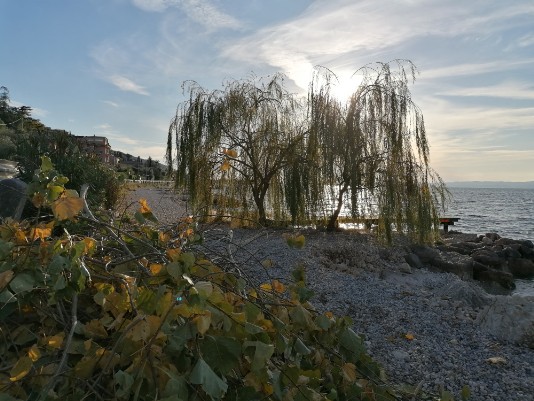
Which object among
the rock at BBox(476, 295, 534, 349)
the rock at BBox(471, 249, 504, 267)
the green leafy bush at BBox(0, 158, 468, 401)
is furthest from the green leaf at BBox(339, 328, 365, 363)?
the rock at BBox(471, 249, 504, 267)

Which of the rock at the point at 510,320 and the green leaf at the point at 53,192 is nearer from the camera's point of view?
the green leaf at the point at 53,192

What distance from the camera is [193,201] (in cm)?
1231

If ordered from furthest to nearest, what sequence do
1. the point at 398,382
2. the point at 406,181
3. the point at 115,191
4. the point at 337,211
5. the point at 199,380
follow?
the point at 115,191 < the point at 337,211 < the point at 406,181 < the point at 398,382 < the point at 199,380

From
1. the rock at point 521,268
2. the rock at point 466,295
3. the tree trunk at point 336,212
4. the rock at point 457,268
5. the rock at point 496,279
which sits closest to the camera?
the rock at point 466,295

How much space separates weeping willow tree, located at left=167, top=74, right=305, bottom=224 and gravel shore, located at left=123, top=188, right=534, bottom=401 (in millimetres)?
4112

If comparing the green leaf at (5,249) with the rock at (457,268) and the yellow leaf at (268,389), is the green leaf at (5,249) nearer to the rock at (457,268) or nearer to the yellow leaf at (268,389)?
the yellow leaf at (268,389)

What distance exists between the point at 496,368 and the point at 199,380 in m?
3.64

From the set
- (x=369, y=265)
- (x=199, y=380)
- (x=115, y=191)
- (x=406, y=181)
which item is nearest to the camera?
(x=199, y=380)

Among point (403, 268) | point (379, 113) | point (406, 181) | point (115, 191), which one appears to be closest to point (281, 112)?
point (379, 113)

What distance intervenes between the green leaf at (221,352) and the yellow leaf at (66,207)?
2.11 ft

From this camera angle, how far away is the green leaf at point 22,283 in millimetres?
1363

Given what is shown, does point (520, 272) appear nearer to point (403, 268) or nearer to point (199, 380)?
point (403, 268)

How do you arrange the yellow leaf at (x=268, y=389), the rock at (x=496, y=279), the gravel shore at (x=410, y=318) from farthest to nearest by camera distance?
the rock at (x=496, y=279) → the gravel shore at (x=410, y=318) → the yellow leaf at (x=268, y=389)

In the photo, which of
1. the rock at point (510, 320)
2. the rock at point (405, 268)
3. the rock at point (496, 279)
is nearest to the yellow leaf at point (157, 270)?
the rock at point (510, 320)
